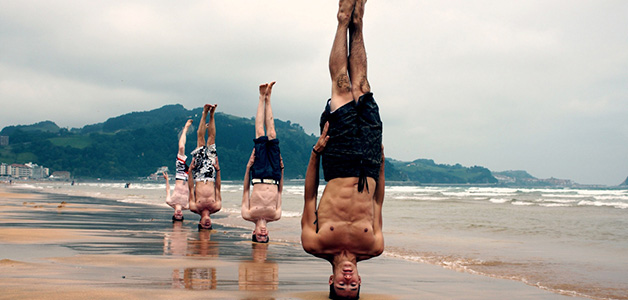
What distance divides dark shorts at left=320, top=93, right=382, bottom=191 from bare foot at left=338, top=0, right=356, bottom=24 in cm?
79

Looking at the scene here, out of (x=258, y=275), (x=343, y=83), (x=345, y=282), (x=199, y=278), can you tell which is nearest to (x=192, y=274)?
(x=199, y=278)

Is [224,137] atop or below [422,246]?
atop

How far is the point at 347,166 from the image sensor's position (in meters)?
5.10

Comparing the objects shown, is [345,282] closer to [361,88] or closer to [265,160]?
[361,88]

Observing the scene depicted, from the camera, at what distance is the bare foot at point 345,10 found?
5285mm

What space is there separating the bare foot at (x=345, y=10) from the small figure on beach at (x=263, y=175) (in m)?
5.71

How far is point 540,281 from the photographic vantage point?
757cm

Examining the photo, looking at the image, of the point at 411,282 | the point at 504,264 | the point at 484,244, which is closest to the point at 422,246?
the point at 484,244

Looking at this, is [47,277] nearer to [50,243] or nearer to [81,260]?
[81,260]

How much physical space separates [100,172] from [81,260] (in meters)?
205

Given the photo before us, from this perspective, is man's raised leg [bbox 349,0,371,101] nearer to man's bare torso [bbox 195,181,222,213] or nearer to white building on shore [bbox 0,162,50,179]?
man's bare torso [bbox 195,181,222,213]

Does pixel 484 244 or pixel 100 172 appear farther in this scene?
pixel 100 172

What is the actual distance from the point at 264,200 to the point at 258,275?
442 cm

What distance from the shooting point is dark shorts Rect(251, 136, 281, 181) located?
35.5ft
